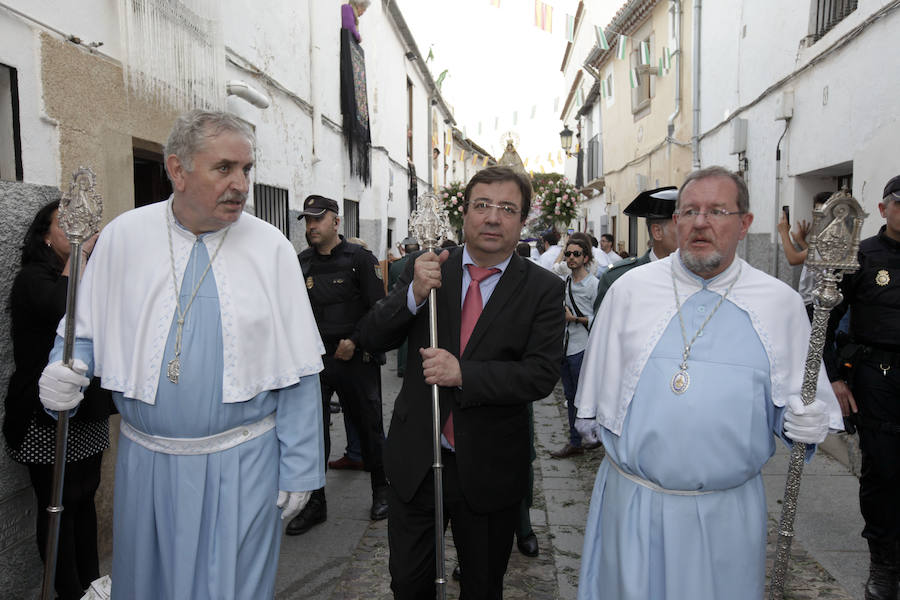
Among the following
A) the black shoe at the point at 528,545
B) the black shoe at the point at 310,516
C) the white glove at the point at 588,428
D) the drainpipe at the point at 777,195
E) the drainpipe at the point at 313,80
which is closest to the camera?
the white glove at the point at 588,428

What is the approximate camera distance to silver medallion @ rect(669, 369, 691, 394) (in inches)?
94.9

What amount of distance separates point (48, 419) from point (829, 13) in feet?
24.7

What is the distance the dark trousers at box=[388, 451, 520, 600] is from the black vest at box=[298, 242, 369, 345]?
7.64 ft

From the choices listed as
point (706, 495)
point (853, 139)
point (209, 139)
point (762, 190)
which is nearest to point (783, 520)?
point (706, 495)

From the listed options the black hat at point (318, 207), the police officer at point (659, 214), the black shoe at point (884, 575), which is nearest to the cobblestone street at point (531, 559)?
the black shoe at point (884, 575)

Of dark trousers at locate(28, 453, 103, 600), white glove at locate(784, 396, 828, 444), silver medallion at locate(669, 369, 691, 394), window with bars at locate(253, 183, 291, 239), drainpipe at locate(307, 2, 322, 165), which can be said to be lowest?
dark trousers at locate(28, 453, 103, 600)

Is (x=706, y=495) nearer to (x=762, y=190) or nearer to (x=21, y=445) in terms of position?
(x=21, y=445)

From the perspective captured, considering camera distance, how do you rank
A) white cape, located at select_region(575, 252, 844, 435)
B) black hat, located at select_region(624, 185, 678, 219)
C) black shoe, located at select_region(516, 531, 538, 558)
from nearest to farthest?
1. white cape, located at select_region(575, 252, 844, 435)
2. black shoe, located at select_region(516, 531, 538, 558)
3. black hat, located at select_region(624, 185, 678, 219)

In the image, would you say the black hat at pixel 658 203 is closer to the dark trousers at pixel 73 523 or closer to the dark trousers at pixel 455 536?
the dark trousers at pixel 455 536

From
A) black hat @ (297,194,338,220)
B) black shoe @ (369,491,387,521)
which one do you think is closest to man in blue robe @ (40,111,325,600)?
black shoe @ (369,491,387,521)

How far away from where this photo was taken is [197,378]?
2.41 metres

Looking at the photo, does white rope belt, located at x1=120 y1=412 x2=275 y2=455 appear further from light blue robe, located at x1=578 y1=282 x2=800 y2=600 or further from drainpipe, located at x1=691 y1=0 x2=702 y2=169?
drainpipe, located at x1=691 y1=0 x2=702 y2=169

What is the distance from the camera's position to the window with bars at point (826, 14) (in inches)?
262

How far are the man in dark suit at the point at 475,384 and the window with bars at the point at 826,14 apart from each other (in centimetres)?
558
